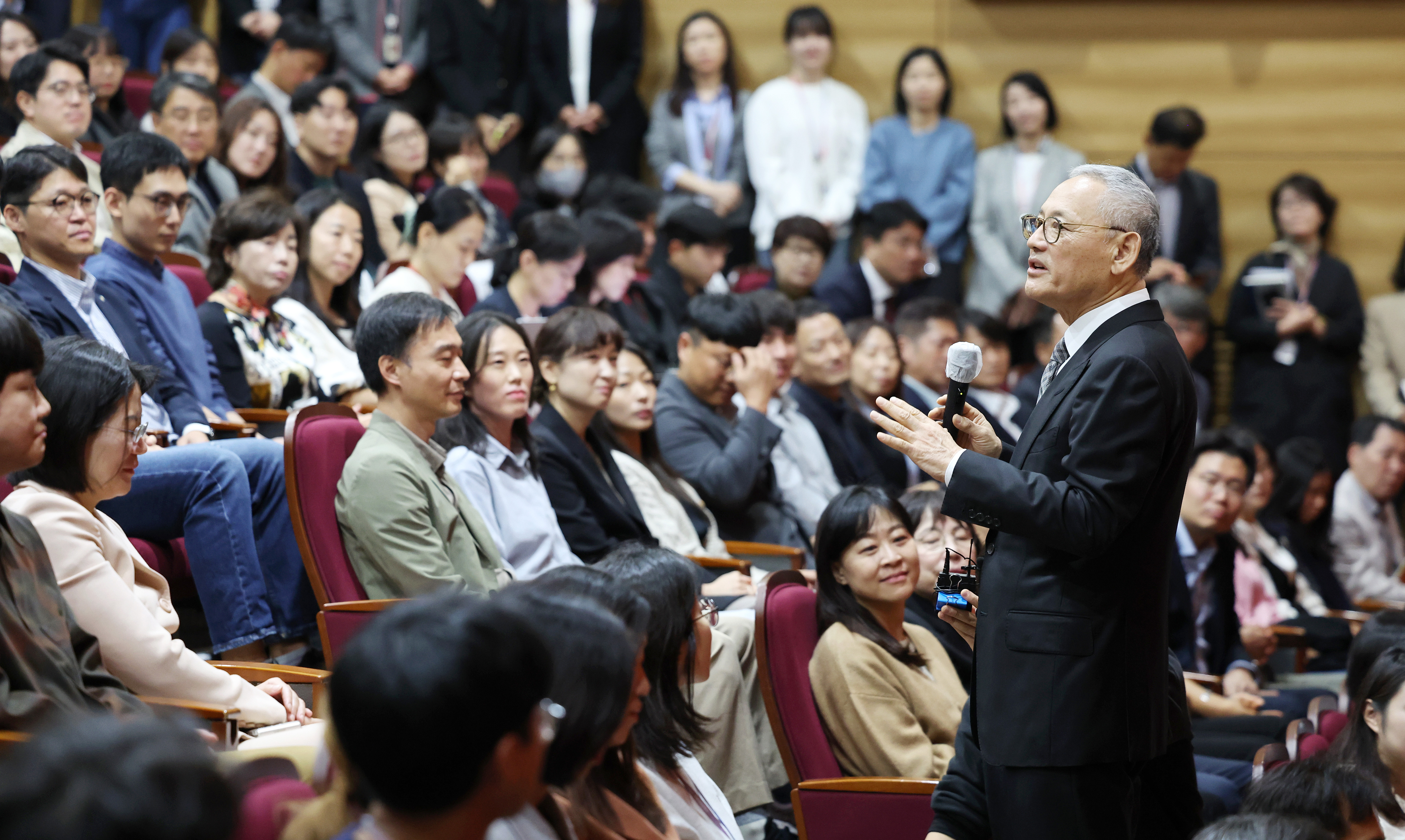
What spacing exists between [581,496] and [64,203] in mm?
1273

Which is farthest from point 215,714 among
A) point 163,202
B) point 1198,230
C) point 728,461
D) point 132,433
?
point 1198,230

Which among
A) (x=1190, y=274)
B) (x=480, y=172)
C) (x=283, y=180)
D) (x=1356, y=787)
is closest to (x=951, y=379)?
(x=1356, y=787)

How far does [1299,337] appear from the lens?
5516 mm

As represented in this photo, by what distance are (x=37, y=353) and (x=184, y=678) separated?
0.52m

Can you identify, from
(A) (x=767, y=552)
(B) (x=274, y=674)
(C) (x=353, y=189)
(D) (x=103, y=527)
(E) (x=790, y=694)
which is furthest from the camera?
(C) (x=353, y=189)

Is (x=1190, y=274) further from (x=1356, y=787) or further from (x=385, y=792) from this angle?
(x=385, y=792)

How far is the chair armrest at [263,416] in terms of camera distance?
314 centimetres

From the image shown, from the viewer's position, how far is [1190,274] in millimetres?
5715

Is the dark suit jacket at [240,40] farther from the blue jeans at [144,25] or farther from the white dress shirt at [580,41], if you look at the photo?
the white dress shirt at [580,41]

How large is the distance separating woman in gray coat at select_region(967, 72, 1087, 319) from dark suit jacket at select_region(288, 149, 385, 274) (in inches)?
96.2

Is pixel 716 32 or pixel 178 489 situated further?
pixel 716 32

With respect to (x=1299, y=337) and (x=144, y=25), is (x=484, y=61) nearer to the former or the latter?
(x=144, y=25)

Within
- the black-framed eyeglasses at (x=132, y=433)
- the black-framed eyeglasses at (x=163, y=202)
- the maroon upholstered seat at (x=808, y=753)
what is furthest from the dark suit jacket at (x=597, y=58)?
the black-framed eyeglasses at (x=132, y=433)

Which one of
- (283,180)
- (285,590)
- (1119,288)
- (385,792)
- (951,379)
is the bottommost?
(285,590)
